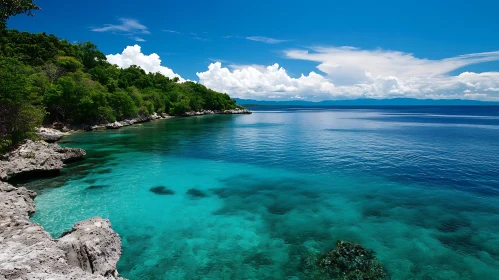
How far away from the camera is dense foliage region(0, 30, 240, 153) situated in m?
28.3

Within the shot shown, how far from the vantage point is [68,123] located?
6325cm

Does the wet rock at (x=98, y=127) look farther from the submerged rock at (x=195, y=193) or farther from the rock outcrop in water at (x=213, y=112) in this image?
the rock outcrop in water at (x=213, y=112)

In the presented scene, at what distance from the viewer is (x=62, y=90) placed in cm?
6066

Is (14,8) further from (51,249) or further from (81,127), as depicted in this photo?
(81,127)

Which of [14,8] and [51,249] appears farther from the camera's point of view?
[14,8]

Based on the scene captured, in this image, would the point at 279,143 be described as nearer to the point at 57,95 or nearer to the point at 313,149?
the point at 313,149

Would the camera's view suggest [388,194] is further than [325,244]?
Yes

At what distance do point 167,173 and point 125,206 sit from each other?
9566 mm

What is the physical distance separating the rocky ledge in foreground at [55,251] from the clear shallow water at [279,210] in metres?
2.02

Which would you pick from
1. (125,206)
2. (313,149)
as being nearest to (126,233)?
(125,206)

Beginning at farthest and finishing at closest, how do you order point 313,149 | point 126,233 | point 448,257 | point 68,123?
point 68,123 < point 313,149 < point 126,233 < point 448,257

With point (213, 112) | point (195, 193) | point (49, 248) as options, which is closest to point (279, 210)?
point (195, 193)

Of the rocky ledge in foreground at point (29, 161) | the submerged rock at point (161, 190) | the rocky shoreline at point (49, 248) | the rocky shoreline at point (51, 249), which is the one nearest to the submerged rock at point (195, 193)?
the submerged rock at point (161, 190)

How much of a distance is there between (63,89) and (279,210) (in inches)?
2535
